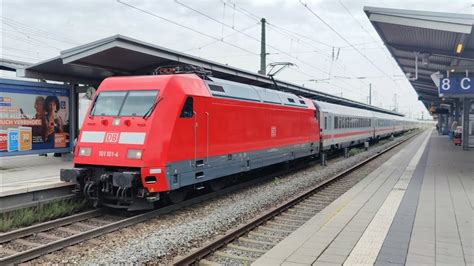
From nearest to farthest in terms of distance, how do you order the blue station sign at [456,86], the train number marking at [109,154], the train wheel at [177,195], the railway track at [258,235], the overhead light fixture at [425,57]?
the railway track at [258,235]
the train number marking at [109,154]
the train wheel at [177,195]
the blue station sign at [456,86]
the overhead light fixture at [425,57]

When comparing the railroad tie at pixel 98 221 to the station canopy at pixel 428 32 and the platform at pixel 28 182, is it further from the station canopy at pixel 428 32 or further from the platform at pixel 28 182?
the station canopy at pixel 428 32

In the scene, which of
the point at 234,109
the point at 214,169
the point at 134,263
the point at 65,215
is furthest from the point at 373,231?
the point at 65,215

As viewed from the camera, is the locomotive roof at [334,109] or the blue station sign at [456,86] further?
the locomotive roof at [334,109]

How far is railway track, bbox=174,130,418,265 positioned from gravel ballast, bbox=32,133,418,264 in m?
0.41

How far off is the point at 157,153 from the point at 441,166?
1261 centimetres

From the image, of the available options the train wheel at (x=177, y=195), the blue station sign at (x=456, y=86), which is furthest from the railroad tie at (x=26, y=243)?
the blue station sign at (x=456, y=86)

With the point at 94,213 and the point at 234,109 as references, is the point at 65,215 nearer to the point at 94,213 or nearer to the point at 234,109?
the point at 94,213

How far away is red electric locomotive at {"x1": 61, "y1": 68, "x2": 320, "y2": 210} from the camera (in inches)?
320

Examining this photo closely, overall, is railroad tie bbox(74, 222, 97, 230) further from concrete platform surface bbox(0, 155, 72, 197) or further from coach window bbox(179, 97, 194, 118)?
coach window bbox(179, 97, 194, 118)

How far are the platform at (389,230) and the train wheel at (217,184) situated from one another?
10.1ft

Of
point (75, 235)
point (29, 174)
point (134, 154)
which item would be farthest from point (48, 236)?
point (29, 174)

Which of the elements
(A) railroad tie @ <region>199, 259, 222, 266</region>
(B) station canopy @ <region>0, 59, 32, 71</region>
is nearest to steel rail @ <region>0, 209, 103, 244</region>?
(A) railroad tie @ <region>199, 259, 222, 266</region>

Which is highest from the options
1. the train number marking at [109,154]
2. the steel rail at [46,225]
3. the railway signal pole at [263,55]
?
the railway signal pole at [263,55]

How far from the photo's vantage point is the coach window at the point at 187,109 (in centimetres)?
872
